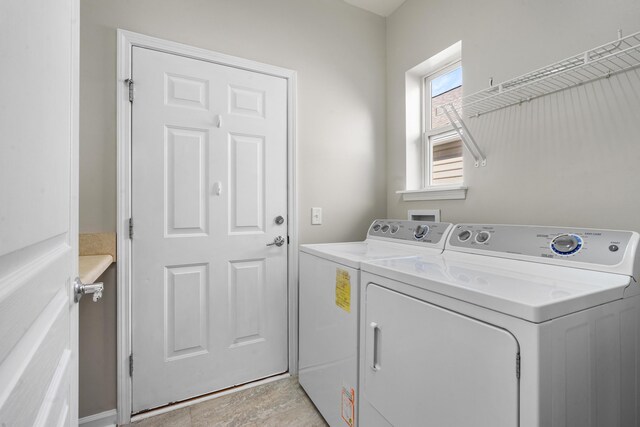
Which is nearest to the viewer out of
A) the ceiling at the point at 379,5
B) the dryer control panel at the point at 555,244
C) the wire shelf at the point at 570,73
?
the dryer control panel at the point at 555,244

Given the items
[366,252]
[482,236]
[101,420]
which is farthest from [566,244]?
[101,420]

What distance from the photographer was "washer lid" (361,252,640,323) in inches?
28.0

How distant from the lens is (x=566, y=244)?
109cm

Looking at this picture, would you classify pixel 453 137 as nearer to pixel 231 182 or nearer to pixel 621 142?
pixel 621 142

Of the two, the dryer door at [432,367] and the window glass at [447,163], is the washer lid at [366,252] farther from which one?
the window glass at [447,163]

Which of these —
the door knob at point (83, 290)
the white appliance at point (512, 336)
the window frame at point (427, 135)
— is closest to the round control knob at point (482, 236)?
the white appliance at point (512, 336)

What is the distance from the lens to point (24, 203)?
393mm

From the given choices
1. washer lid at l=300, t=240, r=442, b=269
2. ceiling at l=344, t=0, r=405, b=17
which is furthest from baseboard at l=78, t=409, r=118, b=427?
ceiling at l=344, t=0, r=405, b=17

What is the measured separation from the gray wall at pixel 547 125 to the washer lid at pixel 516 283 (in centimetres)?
42

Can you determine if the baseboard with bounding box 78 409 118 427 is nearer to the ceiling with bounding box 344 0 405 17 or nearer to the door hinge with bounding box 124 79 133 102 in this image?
the door hinge with bounding box 124 79 133 102

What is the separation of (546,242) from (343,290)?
85 centimetres

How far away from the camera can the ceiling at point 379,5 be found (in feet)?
7.33

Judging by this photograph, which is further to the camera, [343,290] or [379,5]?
[379,5]

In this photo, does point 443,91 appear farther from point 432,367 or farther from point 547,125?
point 432,367
